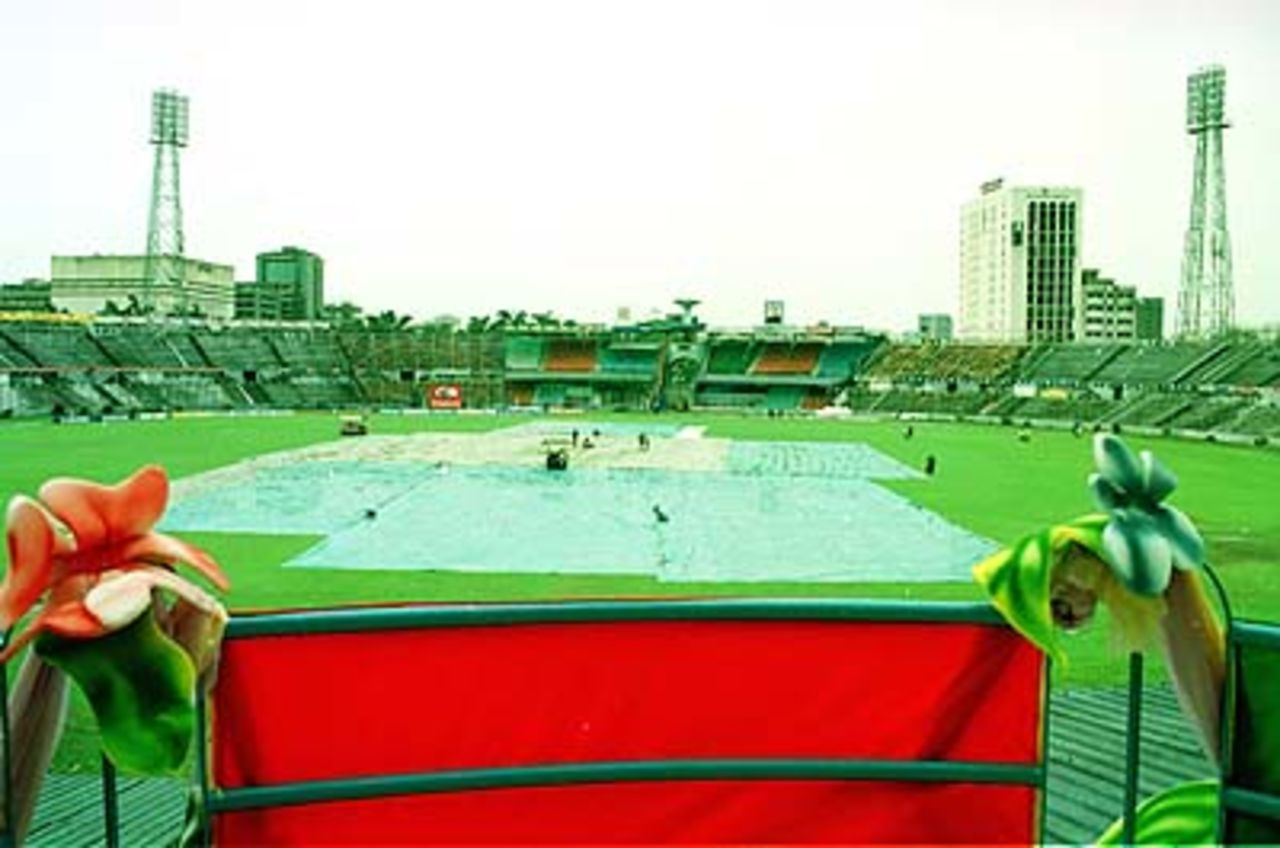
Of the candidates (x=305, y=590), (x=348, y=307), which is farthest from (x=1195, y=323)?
(x=348, y=307)

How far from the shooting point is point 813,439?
182ft

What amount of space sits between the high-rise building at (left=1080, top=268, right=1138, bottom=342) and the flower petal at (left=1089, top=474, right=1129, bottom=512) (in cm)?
19309

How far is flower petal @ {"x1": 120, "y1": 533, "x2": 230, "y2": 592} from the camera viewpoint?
2.11 metres

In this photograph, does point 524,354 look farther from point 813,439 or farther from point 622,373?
point 813,439

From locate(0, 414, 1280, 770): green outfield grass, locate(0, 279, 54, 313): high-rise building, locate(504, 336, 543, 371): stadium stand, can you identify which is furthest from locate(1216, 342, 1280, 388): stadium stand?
locate(0, 279, 54, 313): high-rise building

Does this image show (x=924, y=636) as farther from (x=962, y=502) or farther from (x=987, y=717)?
(x=962, y=502)

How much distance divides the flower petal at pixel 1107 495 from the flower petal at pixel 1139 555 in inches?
1.6

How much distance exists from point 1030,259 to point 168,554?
7183 inches

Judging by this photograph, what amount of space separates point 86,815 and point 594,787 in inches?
226

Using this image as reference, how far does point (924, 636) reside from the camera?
9.75ft

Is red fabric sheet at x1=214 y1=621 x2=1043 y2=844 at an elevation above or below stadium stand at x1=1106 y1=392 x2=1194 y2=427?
below

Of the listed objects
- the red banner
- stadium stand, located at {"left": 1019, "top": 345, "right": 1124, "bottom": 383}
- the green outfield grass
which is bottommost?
the green outfield grass

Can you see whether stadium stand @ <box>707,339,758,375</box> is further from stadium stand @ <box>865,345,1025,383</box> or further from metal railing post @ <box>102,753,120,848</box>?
metal railing post @ <box>102,753,120,848</box>

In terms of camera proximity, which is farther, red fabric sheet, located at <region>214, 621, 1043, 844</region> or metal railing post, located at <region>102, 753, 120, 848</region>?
red fabric sheet, located at <region>214, 621, 1043, 844</region>
